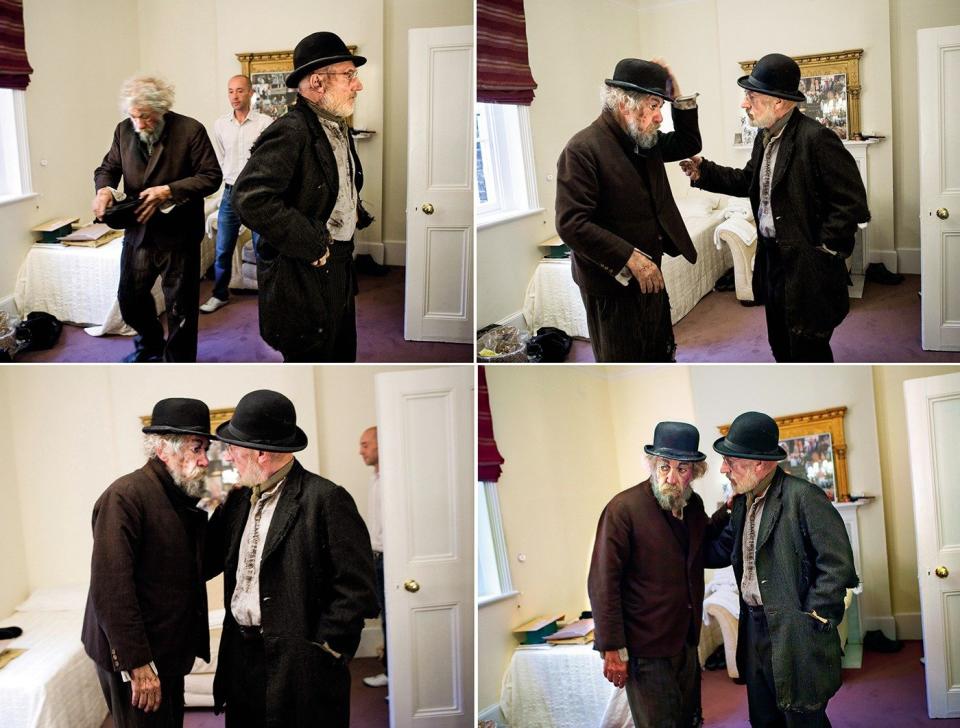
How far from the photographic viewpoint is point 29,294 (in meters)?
4.49

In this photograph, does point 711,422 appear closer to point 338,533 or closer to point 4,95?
point 338,533

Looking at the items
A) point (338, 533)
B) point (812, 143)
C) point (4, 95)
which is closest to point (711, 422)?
point (812, 143)

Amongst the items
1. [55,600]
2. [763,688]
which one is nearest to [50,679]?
[55,600]

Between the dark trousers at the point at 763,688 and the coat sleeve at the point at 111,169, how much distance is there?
127 inches

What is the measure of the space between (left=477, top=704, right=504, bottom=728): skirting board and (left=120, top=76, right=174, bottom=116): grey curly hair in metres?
3.08

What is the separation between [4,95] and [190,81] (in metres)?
0.89

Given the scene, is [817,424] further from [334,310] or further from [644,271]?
[334,310]

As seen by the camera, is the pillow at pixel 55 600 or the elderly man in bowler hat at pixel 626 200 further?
the pillow at pixel 55 600

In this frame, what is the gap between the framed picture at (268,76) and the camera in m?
4.48

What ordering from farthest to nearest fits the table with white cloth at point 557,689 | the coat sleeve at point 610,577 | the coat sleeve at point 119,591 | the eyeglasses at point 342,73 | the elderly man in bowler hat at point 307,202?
the table with white cloth at point 557,689 → the coat sleeve at point 610,577 → the eyeglasses at point 342,73 → the elderly man in bowler hat at point 307,202 → the coat sleeve at point 119,591

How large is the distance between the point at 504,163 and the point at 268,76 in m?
1.33

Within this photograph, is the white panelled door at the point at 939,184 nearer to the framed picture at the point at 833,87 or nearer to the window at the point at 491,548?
the framed picture at the point at 833,87

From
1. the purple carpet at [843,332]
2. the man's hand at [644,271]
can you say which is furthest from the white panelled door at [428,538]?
the man's hand at [644,271]

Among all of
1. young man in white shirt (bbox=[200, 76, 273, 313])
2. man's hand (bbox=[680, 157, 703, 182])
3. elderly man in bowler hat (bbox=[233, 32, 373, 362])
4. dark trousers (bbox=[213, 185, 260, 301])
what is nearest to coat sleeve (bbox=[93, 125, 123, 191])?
young man in white shirt (bbox=[200, 76, 273, 313])
